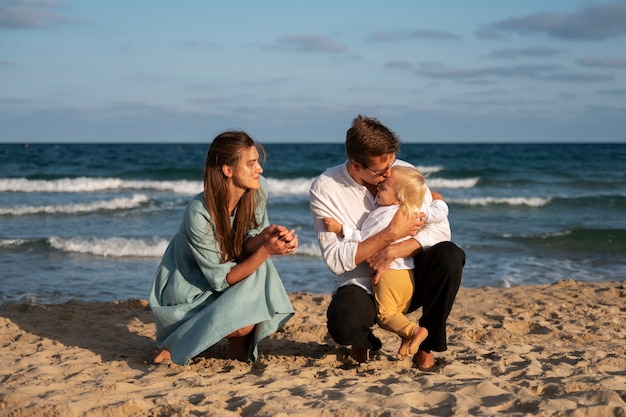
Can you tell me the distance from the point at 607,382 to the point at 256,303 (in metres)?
1.98

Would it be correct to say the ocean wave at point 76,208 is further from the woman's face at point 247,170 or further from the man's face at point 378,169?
the man's face at point 378,169

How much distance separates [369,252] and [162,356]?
1489mm

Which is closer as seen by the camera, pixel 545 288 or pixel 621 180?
pixel 545 288

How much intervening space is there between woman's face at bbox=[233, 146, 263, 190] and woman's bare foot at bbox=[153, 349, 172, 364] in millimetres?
1169

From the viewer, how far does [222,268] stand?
420cm

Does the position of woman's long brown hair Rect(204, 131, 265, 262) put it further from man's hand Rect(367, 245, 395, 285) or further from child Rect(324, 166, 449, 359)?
man's hand Rect(367, 245, 395, 285)

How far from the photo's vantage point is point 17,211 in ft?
49.4

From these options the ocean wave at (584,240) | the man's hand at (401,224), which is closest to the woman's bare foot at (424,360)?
the man's hand at (401,224)

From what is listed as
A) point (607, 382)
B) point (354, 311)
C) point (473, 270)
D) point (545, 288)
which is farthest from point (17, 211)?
point (607, 382)

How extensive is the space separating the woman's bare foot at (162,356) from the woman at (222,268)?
0.30 ft

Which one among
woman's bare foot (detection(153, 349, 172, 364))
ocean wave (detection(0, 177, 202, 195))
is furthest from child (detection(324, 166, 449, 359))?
ocean wave (detection(0, 177, 202, 195))

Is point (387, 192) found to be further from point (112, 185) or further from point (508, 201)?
point (112, 185)

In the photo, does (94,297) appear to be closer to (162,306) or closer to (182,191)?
(162,306)

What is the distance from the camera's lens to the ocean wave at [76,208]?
49.5 feet
